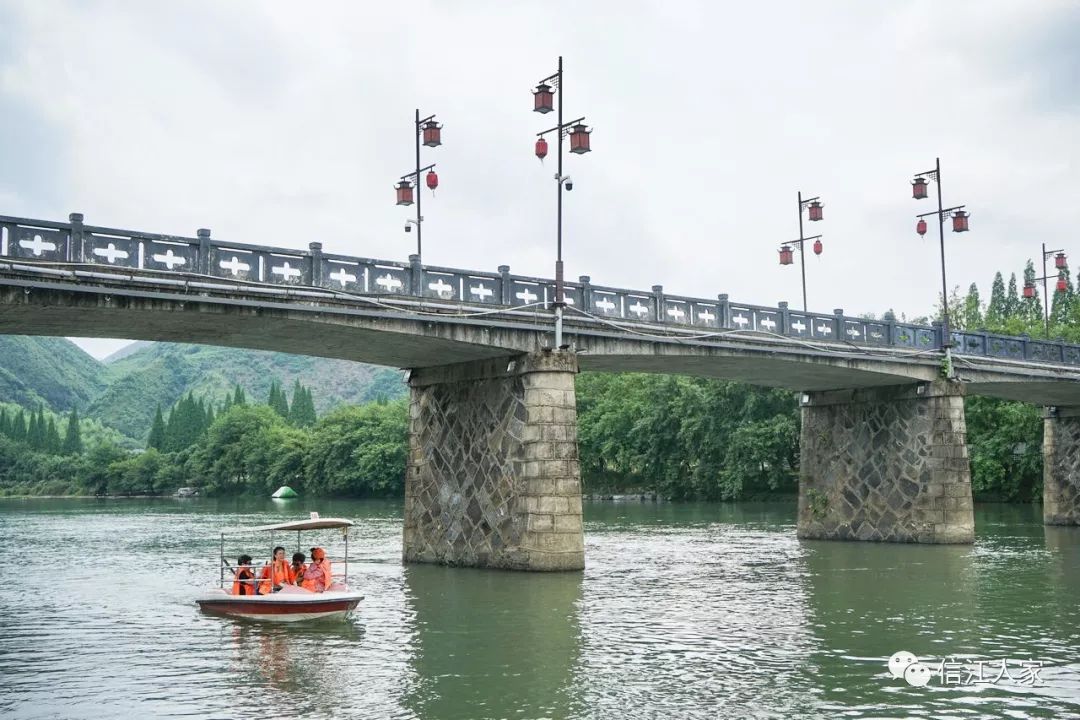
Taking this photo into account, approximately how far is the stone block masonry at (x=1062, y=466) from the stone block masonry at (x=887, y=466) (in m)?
14.7

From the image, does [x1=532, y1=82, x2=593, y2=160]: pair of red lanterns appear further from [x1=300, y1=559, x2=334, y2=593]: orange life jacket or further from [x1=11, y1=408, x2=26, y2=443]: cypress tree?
[x1=11, y1=408, x2=26, y2=443]: cypress tree

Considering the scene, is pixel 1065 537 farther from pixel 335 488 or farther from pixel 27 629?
pixel 335 488

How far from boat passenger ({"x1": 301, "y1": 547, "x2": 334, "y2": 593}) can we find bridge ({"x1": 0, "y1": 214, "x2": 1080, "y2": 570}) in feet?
18.2

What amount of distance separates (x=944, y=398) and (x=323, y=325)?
76.9ft

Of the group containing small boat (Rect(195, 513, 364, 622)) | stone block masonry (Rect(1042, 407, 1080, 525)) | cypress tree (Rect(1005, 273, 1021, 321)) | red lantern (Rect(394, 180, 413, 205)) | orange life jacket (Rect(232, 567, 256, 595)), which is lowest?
small boat (Rect(195, 513, 364, 622))

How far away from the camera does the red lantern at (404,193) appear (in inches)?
1275

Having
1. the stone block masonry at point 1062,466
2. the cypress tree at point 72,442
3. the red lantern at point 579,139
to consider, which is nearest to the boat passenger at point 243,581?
the red lantern at point 579,139

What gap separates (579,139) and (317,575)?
14021 mm

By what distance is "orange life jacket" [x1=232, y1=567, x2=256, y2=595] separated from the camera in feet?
75.7

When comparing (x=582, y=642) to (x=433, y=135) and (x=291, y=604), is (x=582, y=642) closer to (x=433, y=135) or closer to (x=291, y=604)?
(x=291, y=604)

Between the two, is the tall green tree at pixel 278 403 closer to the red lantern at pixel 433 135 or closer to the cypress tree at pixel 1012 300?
the cypress tree at pixel 1012 300

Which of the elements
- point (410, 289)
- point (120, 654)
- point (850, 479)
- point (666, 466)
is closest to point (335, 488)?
point (666, 466)

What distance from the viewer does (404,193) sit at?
32438 mm

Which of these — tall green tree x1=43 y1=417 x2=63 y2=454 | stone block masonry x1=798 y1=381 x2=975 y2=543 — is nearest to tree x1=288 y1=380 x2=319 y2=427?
tall green tree x1=43 y1=417 x2=63 y2=454
